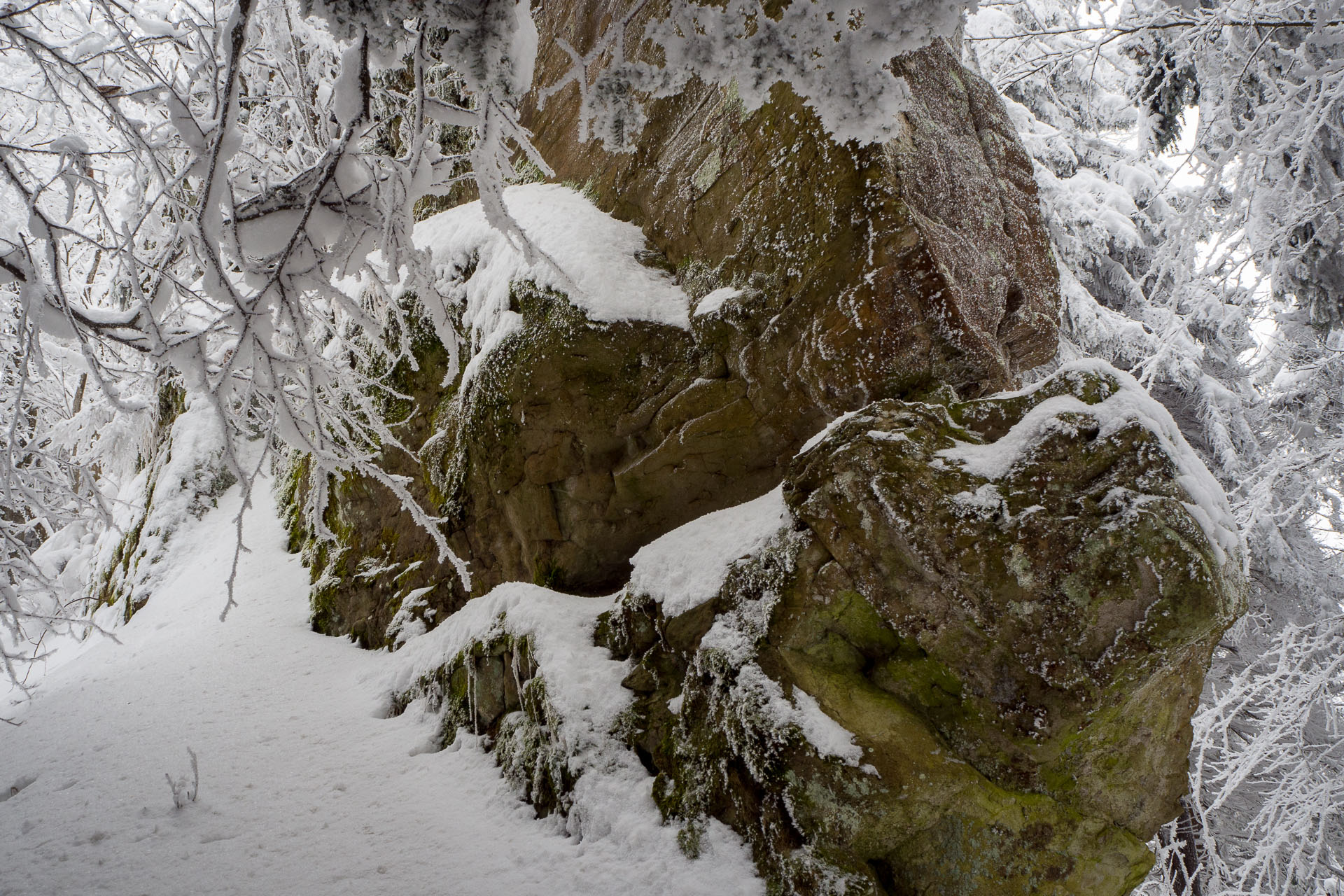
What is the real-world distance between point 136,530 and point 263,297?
8927mm

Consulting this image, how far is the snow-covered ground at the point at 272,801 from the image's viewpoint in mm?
2816

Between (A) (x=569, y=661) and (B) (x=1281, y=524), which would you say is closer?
(A) (x=569, y=661)

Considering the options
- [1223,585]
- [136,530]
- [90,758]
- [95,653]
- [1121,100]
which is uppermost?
[1121,100]

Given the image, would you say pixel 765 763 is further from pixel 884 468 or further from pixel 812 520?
pixel 884 468

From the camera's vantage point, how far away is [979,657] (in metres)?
2.69

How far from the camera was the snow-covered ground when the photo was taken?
9.24 feet

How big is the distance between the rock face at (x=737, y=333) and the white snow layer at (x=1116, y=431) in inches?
23.6

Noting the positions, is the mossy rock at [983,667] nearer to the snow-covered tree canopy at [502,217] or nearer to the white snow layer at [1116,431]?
the white snow layer at [1116,431]

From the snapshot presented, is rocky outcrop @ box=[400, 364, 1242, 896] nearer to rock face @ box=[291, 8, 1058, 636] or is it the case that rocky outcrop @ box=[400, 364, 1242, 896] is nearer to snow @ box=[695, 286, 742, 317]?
rock face @ box=[291, 8, 1058, 636]

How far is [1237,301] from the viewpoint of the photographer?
15.5 ft

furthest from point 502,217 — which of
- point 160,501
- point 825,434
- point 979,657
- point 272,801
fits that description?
point 160,501

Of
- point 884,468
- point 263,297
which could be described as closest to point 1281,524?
point 884,468

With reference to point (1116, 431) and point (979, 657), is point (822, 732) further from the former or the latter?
point (1116, 431)

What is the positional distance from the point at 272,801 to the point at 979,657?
145 inches
